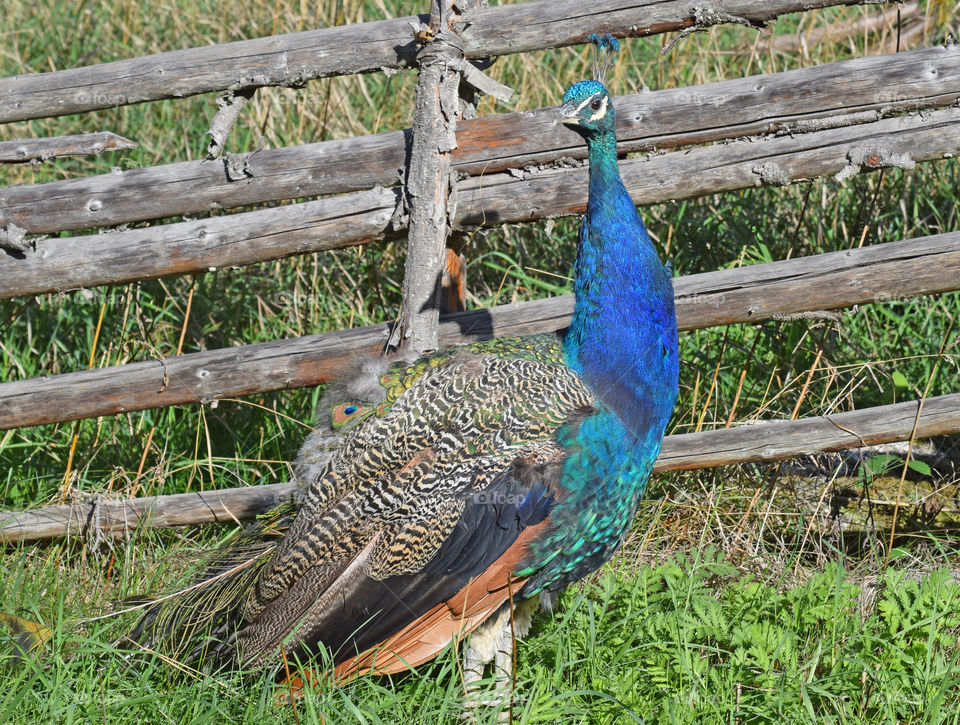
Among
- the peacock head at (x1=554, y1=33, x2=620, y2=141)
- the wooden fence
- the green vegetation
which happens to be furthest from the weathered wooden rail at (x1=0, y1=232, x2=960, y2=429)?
the peacock head at (x1=554, y1=33, x2=620, y2=141)

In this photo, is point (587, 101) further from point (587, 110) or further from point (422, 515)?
point (422, 515)

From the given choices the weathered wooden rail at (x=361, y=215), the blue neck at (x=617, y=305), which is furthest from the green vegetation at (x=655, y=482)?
the blue neck at (x=617, y=305)

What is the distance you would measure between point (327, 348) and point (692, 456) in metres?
1.38

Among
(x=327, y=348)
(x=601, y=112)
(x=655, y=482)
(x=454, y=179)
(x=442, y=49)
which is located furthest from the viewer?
(x=655, y=482)

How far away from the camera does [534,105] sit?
16.0 feet

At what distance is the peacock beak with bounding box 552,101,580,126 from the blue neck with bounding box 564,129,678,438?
10 cm

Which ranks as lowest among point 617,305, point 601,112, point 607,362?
point 607,362

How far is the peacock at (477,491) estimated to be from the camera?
2.59m

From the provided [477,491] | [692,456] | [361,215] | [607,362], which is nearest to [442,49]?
[361,215]

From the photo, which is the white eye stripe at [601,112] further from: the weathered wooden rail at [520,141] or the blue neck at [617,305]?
the weathered wooden rail at [520,141]

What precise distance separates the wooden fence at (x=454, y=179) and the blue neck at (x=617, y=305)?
60 cm

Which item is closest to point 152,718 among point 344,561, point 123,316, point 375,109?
point 344,561

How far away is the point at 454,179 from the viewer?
10.8 feet

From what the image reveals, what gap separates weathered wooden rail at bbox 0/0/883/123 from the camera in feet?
10.5
